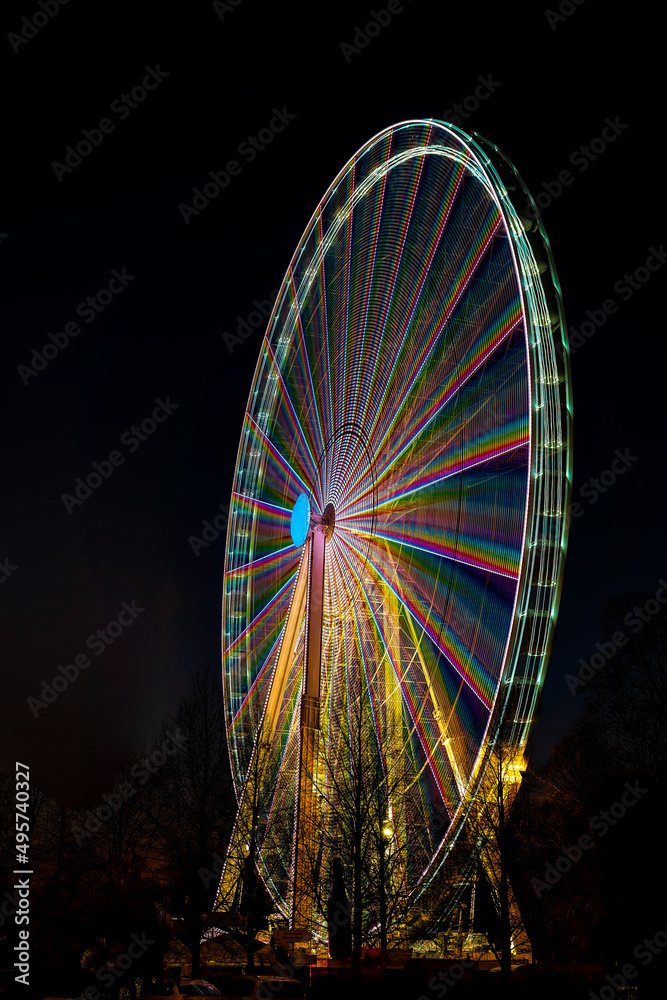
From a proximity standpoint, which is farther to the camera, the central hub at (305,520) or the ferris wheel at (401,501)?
the central hub at (305,520)

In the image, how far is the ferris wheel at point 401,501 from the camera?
17.4 meters

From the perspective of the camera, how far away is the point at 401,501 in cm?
2231

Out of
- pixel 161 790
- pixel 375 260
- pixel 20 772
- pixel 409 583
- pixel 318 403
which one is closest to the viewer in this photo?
pixel 20 772

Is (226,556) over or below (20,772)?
over

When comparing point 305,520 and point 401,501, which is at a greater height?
point 305,520

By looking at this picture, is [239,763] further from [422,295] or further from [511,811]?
[422,295]

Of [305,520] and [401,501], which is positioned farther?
[305,520]

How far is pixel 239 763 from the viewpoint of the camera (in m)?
29.2

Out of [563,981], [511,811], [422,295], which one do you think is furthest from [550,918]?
[422,295]

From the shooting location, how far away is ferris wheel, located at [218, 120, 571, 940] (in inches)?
686

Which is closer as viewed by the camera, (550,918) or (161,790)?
(550,918)

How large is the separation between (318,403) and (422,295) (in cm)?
636

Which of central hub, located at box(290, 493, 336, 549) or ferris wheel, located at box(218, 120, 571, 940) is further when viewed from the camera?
central hub, located at box(290, 493, 336, 549)

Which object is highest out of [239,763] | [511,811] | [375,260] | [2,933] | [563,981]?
[375,260]
